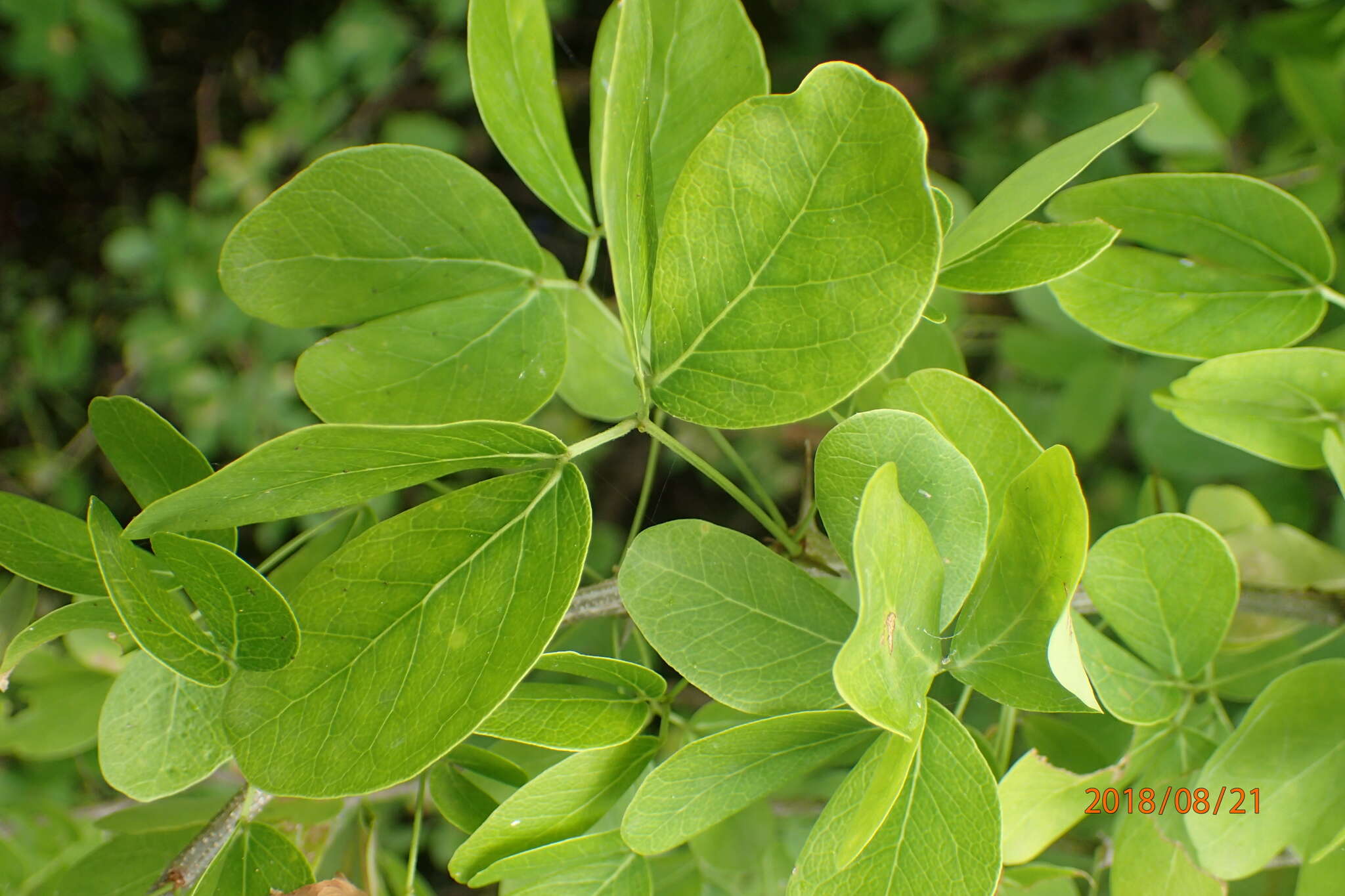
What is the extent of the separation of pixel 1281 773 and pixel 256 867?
67 centimetres

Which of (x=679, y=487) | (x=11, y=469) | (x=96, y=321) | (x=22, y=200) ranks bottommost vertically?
(x=679, y=487)

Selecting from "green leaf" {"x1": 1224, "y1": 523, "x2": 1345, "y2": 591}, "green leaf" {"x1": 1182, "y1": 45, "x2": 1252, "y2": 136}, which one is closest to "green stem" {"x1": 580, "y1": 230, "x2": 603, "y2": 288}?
"green leaf" {"x1": 1224, "y1": 523, "x2": 1345, "y2": 591}

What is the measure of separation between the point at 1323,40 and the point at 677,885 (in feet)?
4.40

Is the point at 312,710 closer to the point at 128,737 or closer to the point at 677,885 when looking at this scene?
the point at 128,737

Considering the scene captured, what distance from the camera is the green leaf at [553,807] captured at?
0.54 meters

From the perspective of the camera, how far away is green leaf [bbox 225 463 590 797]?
0.45 m

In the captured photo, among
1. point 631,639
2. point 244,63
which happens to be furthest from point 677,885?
point 244,63

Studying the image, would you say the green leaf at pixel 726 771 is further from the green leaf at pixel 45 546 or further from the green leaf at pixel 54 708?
the green leaf at pixel 54 708

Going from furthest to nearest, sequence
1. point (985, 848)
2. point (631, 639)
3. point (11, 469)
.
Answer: point (11, 469) → point (631, 639) → point (985, 848)

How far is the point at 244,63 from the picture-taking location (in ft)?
8.02

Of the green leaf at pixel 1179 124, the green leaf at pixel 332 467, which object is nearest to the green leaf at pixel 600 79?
the green leaf at pixel 332 467

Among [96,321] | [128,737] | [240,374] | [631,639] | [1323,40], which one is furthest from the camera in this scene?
[96,321]

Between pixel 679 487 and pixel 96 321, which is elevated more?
pixel 96 321

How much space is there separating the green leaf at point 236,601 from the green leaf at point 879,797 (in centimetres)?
31
